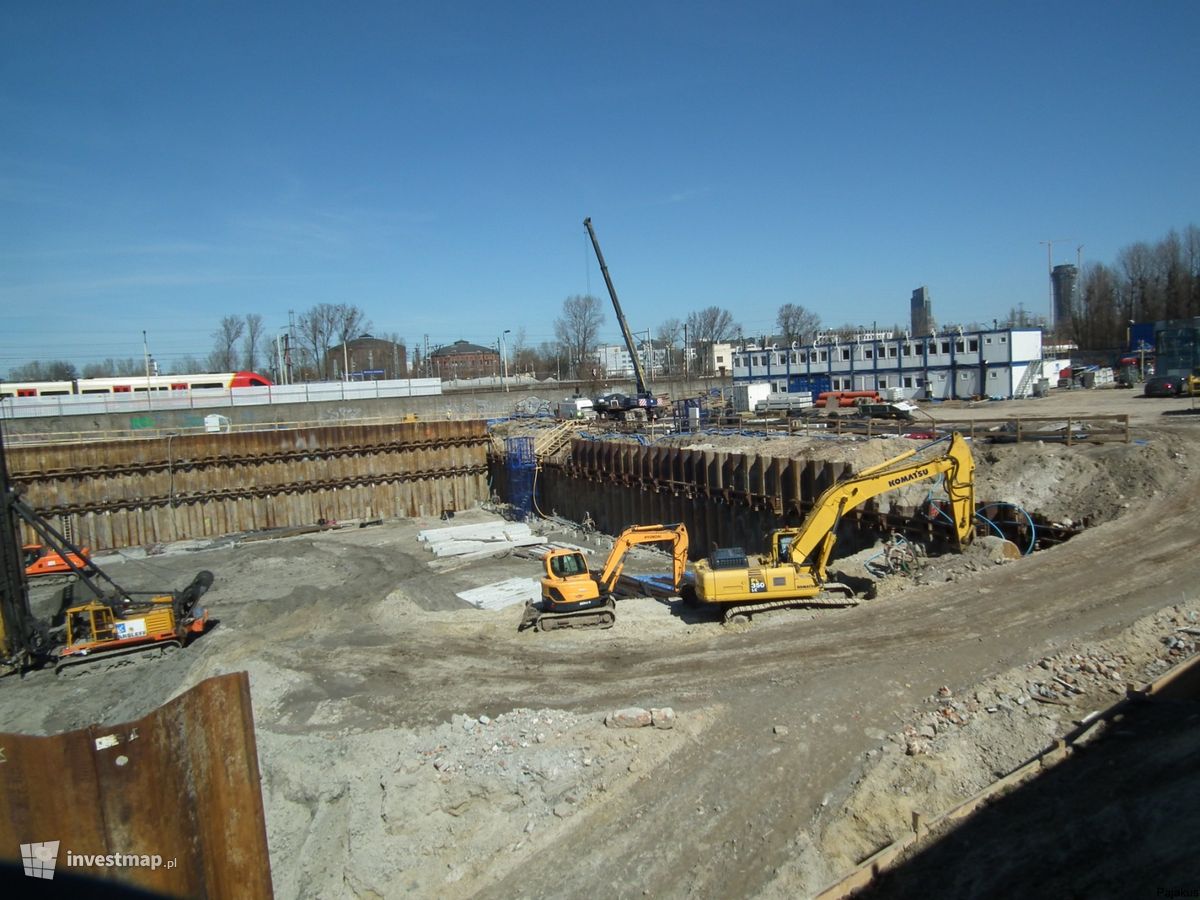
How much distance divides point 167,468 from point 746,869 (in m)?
33.1

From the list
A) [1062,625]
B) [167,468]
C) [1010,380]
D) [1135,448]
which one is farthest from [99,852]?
[1010,380]

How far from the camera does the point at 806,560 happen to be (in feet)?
54.1

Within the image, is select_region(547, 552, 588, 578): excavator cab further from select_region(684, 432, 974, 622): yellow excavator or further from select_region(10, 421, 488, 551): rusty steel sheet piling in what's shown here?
select_region(10, 421, 488, 551): rusty steel sheet piling

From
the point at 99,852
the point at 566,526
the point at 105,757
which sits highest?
the point at 105,757

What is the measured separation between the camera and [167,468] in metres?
33.9

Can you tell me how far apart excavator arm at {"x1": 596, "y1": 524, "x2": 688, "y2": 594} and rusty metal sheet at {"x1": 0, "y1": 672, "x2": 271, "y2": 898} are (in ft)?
40.2

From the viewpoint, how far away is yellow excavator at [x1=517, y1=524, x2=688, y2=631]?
16.6 meters

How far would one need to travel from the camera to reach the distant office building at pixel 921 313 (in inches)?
4895

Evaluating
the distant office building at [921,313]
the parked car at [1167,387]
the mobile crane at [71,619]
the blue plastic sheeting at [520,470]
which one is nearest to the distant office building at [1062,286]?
the distant office building at [921,313]

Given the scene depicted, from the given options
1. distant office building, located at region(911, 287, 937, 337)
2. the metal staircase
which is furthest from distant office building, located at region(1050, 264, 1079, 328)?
the metal staircase

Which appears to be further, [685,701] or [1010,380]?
[1010,380]

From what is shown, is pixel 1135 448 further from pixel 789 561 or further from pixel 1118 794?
pixel 1118 794

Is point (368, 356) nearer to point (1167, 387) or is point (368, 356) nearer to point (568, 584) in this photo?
point (1167, 387)

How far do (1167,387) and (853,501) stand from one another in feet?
104
